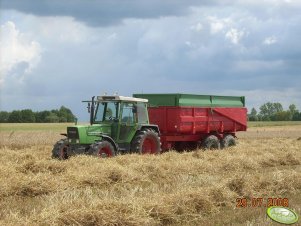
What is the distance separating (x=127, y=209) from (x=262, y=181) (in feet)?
13.4

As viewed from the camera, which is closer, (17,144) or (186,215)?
(186,215)

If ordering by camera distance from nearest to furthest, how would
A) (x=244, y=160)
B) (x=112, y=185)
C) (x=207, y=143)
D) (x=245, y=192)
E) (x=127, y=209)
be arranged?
(x=127, y=209) → (x=245, y=192) → (x=112, y=185) → (x=244, y=160) → (x=207, y=143)

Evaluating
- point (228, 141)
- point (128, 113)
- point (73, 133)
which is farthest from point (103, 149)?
point (228, 141)

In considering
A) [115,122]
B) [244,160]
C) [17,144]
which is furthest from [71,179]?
[17,144]

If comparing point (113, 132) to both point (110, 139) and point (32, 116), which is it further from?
point (32, 116)

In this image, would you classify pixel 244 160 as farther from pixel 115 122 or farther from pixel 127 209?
pixel 127 209

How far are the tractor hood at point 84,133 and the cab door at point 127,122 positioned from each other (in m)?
0.83

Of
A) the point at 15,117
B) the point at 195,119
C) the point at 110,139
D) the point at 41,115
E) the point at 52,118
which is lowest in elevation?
the point at 110,139

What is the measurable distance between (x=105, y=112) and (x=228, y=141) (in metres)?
6.82

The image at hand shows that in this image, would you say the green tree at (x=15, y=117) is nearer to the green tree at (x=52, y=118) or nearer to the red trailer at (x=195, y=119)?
the green tree at (x=52, y=118)

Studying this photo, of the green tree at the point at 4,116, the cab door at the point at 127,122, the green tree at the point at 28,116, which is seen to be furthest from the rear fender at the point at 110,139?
the green tree at the point at 28,116

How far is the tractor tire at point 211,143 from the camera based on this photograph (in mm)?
19455

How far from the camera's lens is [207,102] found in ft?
65.4

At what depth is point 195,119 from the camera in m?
19.0
